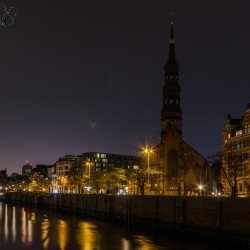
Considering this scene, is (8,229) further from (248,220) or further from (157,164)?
(157,164)

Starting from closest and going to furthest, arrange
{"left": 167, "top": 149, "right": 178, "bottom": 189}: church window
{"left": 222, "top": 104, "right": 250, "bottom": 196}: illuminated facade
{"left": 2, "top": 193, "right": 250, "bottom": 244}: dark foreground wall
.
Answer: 1. {"left": 2, "top": 193, "right": 250, "bottom": 244}: dark foreground wall
2. {"left": 222, "top": 104, "right": 250, "bottom": 196}: illuminated facade
3. {"left": 167, "top": 149, "right": 178, "bottom": 189}: church window

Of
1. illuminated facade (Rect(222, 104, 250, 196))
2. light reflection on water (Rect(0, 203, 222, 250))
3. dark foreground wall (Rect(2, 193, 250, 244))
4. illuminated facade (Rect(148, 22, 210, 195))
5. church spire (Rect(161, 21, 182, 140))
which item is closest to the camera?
dark foreground wall (Rect(2, 193, 250, 244))

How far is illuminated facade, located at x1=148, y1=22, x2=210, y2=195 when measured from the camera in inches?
5103

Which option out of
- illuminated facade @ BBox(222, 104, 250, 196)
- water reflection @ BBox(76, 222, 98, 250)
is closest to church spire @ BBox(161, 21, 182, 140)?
illuminated facade @ BBox(222, 104, 250, 196)

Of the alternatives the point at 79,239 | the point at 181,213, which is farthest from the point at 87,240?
the point at 181,213

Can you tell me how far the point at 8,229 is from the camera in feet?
250

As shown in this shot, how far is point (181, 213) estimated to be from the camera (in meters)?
60.5

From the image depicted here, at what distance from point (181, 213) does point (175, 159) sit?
87.2m

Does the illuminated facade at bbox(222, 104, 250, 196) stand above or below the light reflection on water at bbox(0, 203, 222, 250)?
above

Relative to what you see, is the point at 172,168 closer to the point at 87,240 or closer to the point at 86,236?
the point at 86,236

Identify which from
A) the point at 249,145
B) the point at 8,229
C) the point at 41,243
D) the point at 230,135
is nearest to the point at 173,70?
the point at 230,135

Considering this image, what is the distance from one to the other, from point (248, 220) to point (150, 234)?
68.2ft

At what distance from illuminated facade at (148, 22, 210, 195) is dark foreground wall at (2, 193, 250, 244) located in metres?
34.8

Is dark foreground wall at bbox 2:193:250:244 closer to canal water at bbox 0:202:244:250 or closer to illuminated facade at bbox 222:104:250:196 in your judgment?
canal water at bbox 0:202:244:250
